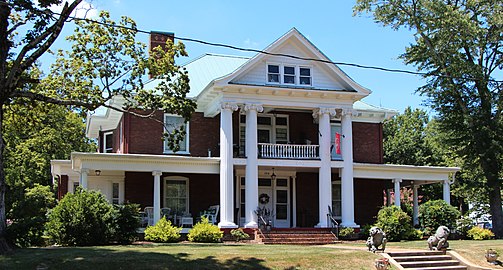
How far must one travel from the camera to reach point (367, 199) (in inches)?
1232

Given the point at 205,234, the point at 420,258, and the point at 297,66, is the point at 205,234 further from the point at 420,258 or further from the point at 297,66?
the point at 297,66

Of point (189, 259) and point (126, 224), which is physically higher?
point (126, 224)

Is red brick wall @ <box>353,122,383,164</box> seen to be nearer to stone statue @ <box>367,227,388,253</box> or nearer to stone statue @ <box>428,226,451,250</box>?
stone statue @ <box>428,226,451,250</box>

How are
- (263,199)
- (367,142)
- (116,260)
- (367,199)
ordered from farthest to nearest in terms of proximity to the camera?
1. (367,142)
2. (367,199)
3. (263,199)
4. (116,260)

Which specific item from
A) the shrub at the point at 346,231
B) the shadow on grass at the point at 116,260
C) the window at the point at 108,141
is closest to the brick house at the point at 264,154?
the shrub at the point at 346,231

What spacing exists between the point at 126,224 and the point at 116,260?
6.05 metres

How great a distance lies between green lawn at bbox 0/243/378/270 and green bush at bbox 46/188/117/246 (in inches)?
123

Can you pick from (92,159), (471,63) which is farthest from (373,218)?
(92,159)

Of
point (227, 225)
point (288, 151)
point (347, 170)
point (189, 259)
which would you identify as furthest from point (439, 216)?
point (189, 259)

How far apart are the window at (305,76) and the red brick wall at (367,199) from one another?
267 inches

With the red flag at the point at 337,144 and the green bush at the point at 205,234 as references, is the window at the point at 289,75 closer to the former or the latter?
the red flag at the point at 337,144

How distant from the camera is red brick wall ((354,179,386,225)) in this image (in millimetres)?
31000

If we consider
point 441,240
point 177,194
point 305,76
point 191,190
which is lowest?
point 441,240

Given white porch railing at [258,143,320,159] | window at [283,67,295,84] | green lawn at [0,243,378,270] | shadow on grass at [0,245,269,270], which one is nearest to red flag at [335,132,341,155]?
white porch railing at [258,143,320,159]
